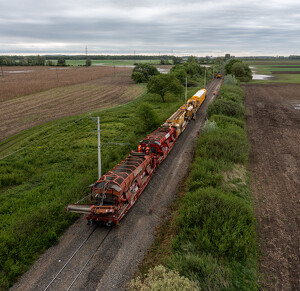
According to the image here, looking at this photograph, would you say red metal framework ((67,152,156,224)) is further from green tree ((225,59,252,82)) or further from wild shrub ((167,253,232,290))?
green tree ((225,59,252,82))

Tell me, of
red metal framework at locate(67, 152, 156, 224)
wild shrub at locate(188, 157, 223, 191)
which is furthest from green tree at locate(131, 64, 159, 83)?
red metal framework at locate(67, 152, 156, 224)

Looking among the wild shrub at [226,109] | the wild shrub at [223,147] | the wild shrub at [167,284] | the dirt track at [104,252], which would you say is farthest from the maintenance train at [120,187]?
the wild shrub at [226,109]

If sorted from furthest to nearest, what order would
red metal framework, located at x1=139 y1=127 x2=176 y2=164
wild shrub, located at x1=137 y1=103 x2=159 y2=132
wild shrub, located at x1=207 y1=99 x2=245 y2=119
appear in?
wild shrub, located at x1=207 y1=99 x2=245 y2=119
wild shrub, located at x1=137 y1=103 x2=159 y2=132
red metal framework, located at x1=139 y1=127 x2=176 y2=164

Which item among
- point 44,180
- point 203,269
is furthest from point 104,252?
point 44,180

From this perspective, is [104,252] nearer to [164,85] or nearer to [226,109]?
[226,109]

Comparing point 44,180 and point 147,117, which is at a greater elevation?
point 147,117

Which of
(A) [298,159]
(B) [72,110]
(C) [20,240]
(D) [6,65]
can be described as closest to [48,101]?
(B) [72,110]

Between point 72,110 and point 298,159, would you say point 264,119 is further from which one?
point 72,110
